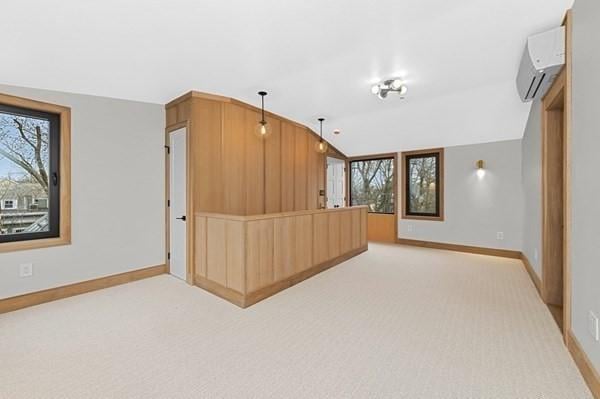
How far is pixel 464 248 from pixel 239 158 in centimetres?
457

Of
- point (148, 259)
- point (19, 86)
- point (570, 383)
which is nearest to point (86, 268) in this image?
point (148, 259)

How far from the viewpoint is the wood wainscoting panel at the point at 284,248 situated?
3281 mm

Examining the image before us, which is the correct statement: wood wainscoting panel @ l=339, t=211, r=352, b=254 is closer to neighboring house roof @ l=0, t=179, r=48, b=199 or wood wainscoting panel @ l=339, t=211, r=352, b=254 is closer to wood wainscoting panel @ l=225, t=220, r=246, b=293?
wood wainscoting panel @ l=225, t=220, r=246, b=293

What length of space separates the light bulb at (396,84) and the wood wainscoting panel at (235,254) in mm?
2571

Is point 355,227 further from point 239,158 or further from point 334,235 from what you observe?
point 239,158

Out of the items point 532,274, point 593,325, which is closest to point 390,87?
point 593,325

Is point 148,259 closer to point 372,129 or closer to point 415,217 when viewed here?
point 372,129

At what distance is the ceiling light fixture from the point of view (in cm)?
351

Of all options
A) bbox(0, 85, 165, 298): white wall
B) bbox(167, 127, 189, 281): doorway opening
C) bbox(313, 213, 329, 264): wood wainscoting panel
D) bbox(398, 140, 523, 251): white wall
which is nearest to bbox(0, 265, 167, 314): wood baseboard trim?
bbox(0, 85, 165, 298): white wall

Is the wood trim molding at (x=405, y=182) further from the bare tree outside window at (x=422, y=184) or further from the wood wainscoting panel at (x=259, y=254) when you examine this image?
the wood wainscoting panel at (x=259, y=254)

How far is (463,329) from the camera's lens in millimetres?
2359

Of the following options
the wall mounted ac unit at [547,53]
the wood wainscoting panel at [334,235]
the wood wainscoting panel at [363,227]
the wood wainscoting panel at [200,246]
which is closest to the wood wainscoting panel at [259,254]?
the wood wainscoting panel at [200,246]

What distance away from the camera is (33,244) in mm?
2941

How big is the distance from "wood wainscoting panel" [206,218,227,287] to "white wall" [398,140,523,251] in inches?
178
